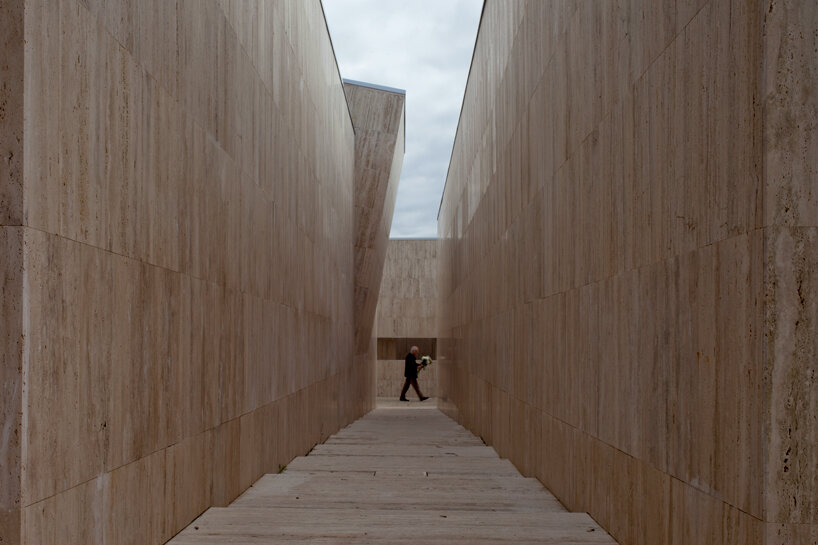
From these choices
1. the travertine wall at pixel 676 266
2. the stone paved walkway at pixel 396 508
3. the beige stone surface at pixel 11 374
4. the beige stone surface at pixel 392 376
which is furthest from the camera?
the beige stone surface at pixel 392 376

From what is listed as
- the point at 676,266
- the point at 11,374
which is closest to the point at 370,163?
the point at 676,266

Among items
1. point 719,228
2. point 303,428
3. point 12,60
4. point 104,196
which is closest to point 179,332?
point 104,196

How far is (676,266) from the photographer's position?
2771 millimetres

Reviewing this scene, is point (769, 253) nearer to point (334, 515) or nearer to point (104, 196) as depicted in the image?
point (104, 196)

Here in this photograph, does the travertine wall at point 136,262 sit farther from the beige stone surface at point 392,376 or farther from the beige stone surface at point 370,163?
the beige stone surface at point 392,376

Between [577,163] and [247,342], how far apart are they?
2.39m

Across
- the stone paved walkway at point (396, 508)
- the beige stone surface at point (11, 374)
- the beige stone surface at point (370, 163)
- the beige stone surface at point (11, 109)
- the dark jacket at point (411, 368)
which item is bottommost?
the dark jacket at point (411, 368)

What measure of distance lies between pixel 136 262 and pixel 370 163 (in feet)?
39.1

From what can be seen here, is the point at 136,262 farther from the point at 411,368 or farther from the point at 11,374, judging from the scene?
the point at 411,368

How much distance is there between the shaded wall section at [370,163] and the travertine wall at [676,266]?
882cm

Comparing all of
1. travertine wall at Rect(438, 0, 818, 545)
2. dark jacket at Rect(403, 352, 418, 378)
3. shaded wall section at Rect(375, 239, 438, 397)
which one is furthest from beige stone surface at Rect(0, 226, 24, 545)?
shaded wall section at Rect(375, 239, 438, 397)

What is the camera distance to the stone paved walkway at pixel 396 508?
11.8 ft

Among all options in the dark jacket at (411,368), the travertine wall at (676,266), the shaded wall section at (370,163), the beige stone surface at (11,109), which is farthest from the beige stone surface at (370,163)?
the beige stone surface at (11,109)

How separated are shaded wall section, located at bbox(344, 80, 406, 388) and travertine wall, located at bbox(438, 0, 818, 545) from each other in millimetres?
8815
